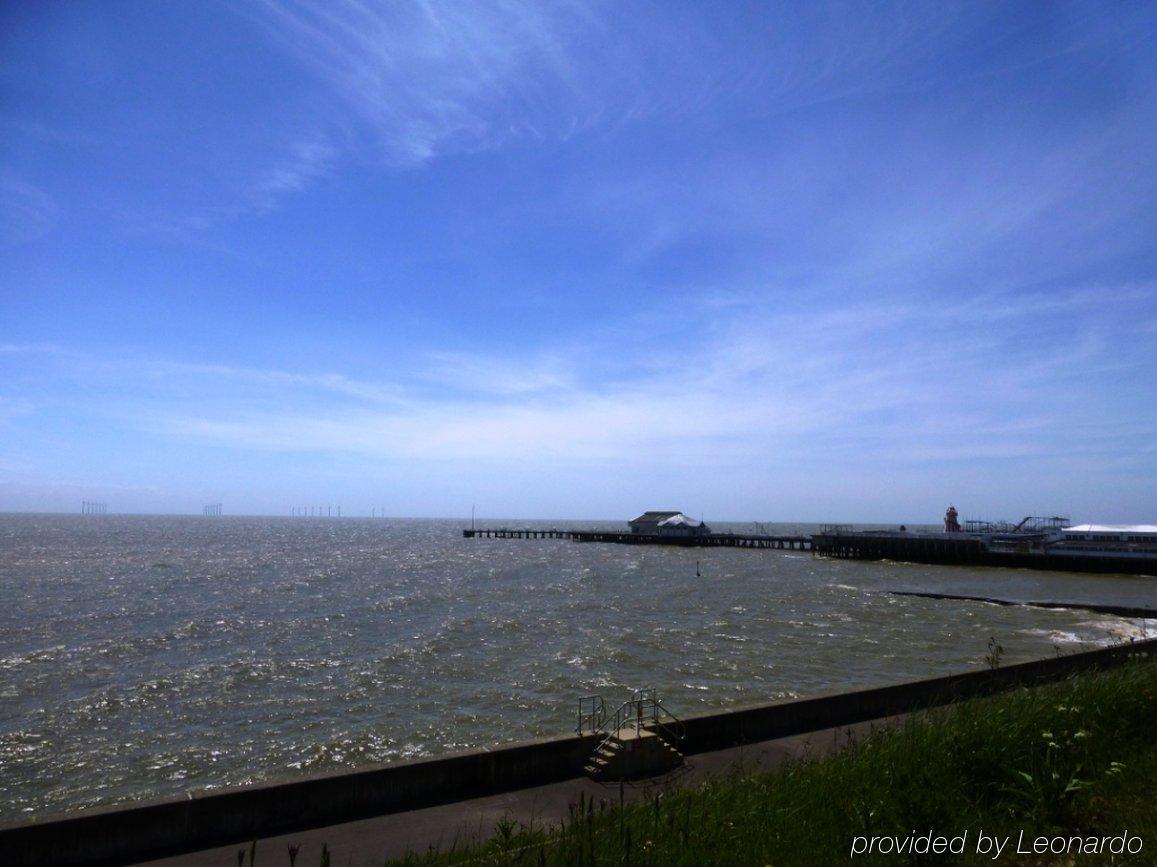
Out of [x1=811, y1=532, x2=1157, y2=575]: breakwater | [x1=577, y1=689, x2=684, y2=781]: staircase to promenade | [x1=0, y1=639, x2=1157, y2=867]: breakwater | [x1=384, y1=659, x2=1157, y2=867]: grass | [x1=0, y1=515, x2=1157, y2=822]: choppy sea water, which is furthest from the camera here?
[x1=811, y1=532, x2=1157, y2=575]: breakwater

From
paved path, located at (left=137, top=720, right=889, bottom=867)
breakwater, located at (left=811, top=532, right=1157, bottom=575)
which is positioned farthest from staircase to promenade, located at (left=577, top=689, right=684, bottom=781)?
breakwater, located at (left=811, top=532, right=1157, bottom=575)

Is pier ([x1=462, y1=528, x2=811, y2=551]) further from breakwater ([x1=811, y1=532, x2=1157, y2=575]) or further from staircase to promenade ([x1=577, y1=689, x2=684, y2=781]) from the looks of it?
staircase to promenade ([x1=577, y1=689, x2=684, y2=781])

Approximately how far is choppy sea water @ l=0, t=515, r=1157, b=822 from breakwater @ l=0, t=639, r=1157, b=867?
23.8 ft

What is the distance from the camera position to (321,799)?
32.8 feet

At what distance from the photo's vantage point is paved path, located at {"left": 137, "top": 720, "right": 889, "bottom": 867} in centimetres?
888

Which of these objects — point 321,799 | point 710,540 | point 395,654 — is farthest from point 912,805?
point 710,540

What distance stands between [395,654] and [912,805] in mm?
25919

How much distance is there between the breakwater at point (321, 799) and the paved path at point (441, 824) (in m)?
0.25

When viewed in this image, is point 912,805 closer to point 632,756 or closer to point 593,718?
point 632,756

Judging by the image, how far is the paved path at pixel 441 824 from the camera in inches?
350

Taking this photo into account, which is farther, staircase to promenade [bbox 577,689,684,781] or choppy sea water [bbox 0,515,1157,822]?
choppy sea water [bbox 0,515,1157,822]

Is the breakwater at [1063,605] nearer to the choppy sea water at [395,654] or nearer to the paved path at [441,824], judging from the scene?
the choppy sea water at [395,654]

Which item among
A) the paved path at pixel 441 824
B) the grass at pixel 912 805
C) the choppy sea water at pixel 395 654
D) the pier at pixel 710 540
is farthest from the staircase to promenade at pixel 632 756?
the pier at pixel 710 540

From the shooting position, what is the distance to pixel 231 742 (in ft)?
62.4
